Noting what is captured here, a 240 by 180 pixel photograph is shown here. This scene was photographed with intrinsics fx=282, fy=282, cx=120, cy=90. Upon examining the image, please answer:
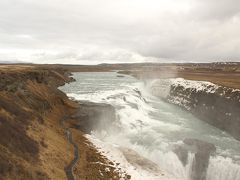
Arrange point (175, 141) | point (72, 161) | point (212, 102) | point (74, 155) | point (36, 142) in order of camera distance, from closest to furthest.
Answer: point (36, 142) < point (72, 161) < point (74, 155) < point (175, 141) < point (212, 102)

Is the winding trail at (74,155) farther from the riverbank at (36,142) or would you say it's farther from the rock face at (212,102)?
the rock face at (212,102)

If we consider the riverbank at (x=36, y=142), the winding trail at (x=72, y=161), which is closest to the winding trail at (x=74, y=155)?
the winding trail at (x=72, y=161)

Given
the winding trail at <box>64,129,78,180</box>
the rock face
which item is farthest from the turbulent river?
the winding trail at <box>64,129,78,180</box>

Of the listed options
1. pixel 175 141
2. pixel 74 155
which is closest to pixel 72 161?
pixel 74 155

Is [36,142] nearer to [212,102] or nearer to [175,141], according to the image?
[175,141]

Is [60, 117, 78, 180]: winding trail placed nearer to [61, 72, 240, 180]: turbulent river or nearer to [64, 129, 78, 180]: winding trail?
[64, 129, 78, 180]: winding trail

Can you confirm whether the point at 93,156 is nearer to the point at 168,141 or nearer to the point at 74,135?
the point at 74,135
